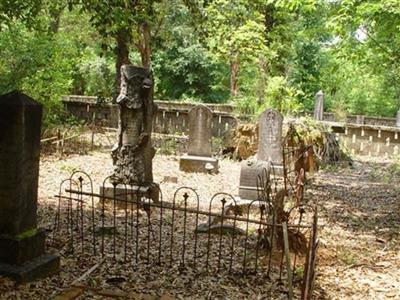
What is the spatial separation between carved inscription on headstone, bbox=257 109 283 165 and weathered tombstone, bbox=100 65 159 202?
5.21 meters

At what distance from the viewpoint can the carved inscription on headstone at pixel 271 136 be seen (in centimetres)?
1352

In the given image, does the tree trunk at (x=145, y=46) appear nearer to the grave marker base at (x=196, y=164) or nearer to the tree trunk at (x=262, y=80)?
the tree trunk at (x=262, y=80)

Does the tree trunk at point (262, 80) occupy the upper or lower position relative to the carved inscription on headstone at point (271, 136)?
upper

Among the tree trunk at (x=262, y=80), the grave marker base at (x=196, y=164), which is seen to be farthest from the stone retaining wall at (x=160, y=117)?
the grave marker base at (x=196, y=164)

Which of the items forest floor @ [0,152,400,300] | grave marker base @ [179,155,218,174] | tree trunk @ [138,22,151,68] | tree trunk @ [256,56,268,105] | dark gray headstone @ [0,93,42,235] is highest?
tree trunk @ [138,22,151,68]

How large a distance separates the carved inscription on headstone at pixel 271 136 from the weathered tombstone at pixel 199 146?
1438 mm

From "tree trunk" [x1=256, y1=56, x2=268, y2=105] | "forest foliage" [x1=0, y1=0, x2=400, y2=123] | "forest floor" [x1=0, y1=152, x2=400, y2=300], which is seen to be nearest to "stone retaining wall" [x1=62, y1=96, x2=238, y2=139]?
"forest foliage" [x1=0, y1=0, x2=400, y2=123]

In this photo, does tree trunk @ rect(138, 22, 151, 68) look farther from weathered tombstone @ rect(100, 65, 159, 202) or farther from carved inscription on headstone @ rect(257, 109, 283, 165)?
weathered tombstone @ rect(100, 65, 159, 202)

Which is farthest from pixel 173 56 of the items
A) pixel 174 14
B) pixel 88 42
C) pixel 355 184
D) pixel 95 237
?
pixel 95 237

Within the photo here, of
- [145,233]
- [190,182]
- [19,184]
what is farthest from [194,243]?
[190,182]

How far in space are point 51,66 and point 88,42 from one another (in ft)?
55.2

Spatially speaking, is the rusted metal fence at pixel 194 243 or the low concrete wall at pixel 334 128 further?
the low concrete wall at pixel 334 128

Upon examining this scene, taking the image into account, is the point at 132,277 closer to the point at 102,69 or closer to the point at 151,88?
the point at 151,88

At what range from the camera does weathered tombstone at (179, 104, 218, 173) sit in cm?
1367
